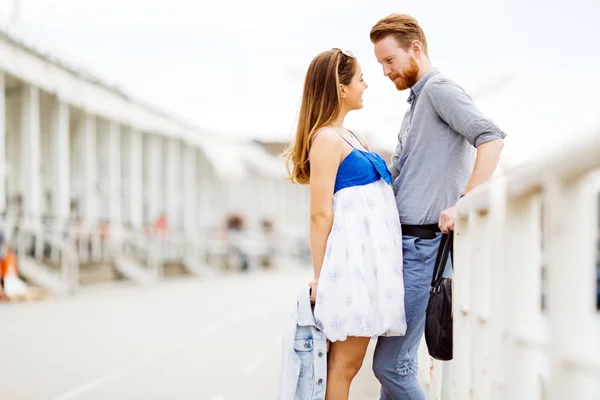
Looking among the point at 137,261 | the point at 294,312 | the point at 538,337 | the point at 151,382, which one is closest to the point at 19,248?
the point at 137,261

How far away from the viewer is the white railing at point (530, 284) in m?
1.80

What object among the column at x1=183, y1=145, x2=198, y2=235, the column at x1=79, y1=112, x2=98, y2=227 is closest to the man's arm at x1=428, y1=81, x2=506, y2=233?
the column at x1=79, y1=112, x2=98, y2=227

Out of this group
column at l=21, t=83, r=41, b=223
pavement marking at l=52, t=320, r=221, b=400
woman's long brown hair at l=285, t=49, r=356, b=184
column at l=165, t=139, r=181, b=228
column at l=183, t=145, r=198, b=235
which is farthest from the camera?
column at l=183, t=145, r=198, b=235

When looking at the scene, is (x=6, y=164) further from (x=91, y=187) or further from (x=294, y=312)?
(x=294, y=312)

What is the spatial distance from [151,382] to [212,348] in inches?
98.7

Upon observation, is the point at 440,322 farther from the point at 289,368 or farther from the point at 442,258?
the point at 289,368

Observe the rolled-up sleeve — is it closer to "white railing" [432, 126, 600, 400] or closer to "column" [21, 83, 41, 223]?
"white railing" [432, 126, 600, 400]

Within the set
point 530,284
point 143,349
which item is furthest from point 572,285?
point 143,349

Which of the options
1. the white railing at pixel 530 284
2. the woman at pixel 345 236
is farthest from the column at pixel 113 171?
the white railing at pixel 530 284

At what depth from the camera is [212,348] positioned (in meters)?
10.2

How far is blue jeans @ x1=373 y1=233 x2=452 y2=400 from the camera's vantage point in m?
3.85

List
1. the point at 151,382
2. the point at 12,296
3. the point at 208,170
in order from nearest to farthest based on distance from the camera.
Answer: the point at 151,382 < the point at 12,296 < the point at 208,170

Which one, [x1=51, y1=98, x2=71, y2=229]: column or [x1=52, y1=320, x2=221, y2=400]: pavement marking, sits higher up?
[x1=51, y1=98, x2=71, y2=229]: column

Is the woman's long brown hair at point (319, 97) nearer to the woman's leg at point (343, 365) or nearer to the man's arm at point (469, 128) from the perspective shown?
the man's arm at point (469, 128)
